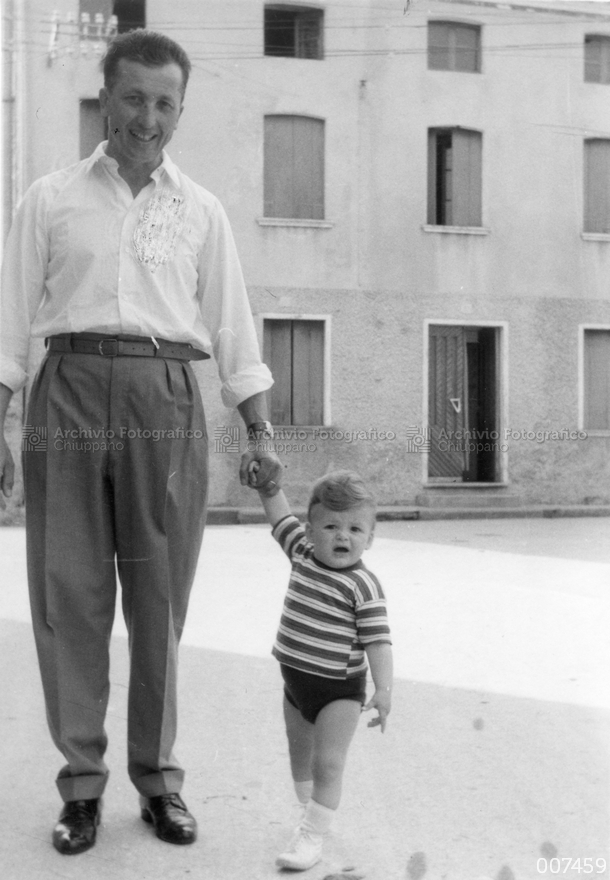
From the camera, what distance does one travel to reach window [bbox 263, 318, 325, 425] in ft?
10.3

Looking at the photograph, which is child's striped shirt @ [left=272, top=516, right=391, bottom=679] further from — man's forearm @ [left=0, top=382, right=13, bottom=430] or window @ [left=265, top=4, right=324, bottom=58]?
window @ [left=265, top=4, right=324, bottom=58]

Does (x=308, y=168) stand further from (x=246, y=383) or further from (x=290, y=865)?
(x=290, y=865)

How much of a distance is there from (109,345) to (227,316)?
32 cm

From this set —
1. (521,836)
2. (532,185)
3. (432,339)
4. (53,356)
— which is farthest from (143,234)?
(521,836)

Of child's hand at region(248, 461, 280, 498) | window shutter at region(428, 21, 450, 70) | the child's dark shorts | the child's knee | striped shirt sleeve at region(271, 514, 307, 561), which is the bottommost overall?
the child's knee

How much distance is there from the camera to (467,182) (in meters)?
3.39

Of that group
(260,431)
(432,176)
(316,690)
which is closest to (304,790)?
(316,690)

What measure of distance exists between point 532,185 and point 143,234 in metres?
1.40

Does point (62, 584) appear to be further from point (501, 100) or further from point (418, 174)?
point (501, 100)

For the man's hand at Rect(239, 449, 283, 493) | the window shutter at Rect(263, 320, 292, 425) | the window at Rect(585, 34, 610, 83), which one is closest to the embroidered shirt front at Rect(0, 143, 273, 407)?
the man's hand at Rect(239, 449, 283, 493)

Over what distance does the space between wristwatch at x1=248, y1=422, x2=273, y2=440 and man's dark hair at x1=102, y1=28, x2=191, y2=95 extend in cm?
85

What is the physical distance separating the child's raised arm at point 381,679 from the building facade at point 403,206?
67cm

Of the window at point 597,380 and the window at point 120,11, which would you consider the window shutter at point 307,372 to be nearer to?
the window at point 597,380

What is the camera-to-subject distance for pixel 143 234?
240 cm
